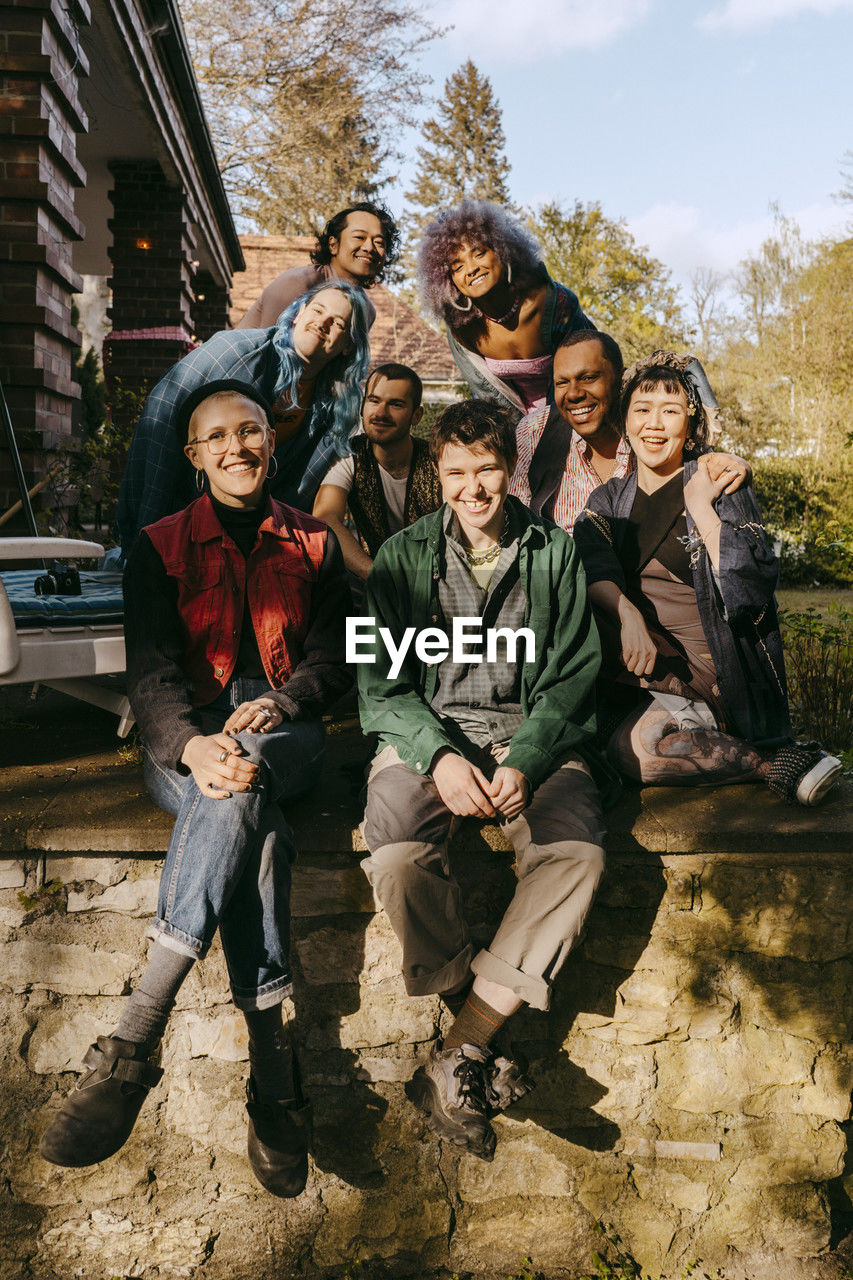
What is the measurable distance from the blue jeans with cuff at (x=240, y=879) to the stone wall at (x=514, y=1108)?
0.25 metres

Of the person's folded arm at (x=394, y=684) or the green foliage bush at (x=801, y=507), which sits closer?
the person's folded arm at (x=394, y=684)

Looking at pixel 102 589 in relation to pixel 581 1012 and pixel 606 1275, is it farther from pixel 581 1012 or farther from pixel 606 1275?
pixel 606 1275

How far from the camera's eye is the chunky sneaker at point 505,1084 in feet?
7.22

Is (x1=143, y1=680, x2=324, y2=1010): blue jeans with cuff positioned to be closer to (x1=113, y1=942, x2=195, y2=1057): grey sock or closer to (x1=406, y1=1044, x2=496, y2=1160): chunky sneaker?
(x1=113, y1=942, x2=195, y2=1057): grey sock

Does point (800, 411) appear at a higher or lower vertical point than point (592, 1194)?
higher

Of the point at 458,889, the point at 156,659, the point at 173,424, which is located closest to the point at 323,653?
the point at 156,659

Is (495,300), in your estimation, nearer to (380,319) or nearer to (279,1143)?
(279,1143)

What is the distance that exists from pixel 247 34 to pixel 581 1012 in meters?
19.9

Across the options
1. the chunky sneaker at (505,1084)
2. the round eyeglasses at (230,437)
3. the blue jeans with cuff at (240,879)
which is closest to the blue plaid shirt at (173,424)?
the round eyeglasses at (230,437)

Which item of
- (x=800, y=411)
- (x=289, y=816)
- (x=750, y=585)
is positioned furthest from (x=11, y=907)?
(x=800, y=411)

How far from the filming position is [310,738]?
95.3 inches

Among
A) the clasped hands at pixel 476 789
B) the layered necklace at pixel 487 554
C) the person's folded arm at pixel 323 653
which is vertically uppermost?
the layered necklace at pixel 487 554

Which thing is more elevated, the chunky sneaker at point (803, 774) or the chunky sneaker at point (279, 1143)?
the chunky sneaker at point (803, 774)

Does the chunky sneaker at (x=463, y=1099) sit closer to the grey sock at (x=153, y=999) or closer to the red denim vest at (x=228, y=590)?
the grey sock at (x=153, y=999)
